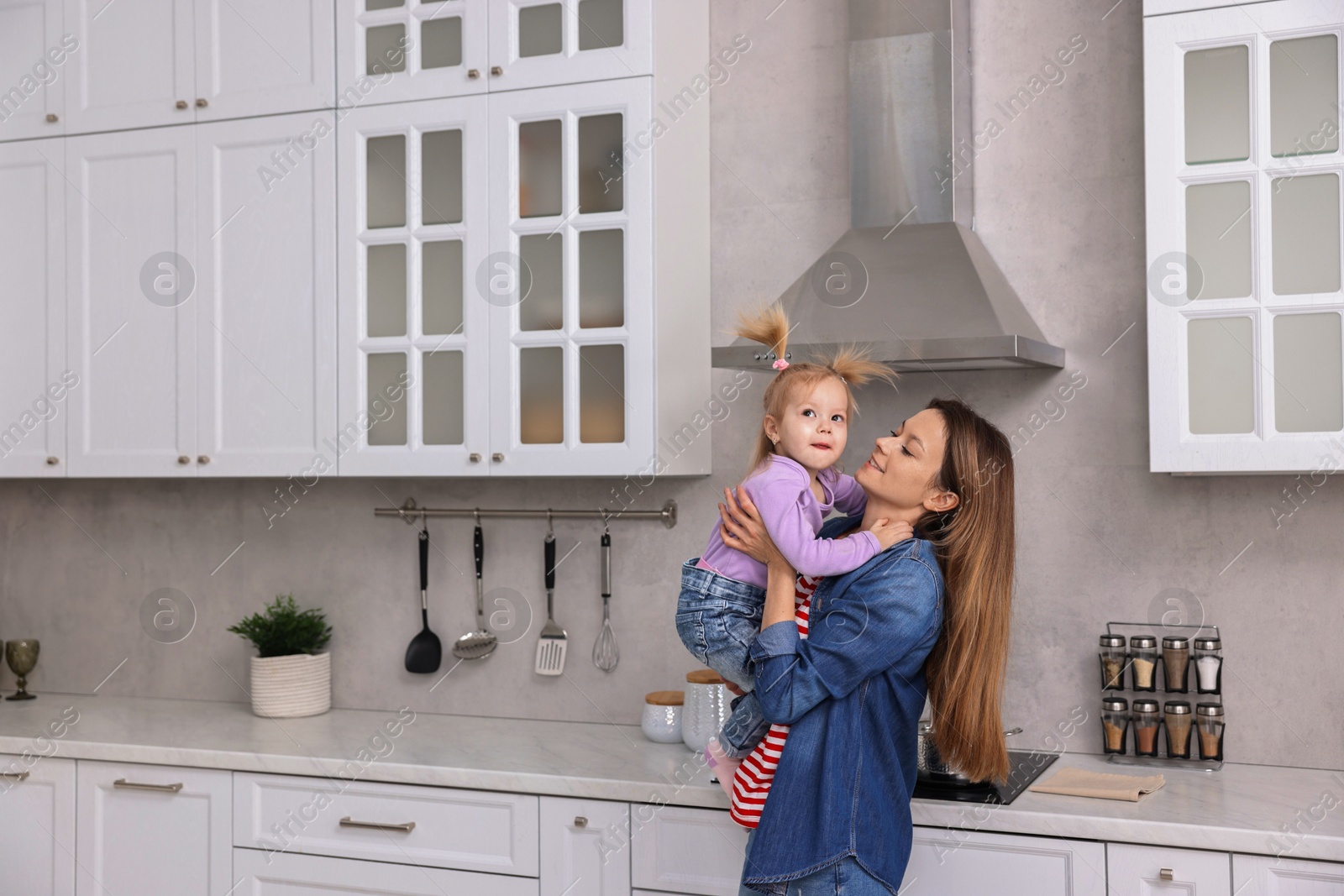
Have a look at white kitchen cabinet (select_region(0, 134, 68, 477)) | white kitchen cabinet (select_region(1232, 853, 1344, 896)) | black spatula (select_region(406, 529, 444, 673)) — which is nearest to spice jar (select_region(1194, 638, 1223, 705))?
white kitchen cabinet (select_region(1232, 853, 1344, 896))

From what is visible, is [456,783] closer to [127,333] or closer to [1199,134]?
[127,333]

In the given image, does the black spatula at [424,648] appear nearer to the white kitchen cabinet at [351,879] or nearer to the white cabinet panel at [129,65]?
the white kitchen cabinet at [351,879]

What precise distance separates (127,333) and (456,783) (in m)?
1.34

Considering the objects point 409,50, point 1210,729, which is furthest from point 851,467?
point 409,50

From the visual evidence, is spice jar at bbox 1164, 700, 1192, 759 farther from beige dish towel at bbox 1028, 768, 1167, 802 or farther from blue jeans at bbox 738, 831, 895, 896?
blue jeans at bbox 738, 831, 895, 896

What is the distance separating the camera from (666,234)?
2.47 m

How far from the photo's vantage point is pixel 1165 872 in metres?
1.89

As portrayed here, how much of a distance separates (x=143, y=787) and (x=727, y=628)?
5.10ft

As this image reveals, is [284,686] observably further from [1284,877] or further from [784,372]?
[1284,877]

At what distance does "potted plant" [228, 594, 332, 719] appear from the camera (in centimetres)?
281

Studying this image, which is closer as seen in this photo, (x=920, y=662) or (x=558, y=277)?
(x=920, y=662)

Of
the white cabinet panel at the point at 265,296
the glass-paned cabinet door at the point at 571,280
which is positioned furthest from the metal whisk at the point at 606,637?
the white cabinet panel at the point at 265,296

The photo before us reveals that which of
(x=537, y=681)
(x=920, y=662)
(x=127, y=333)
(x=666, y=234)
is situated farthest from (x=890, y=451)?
(x=127, y=333)

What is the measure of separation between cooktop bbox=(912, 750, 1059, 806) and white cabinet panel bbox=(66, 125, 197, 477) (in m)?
1.78
